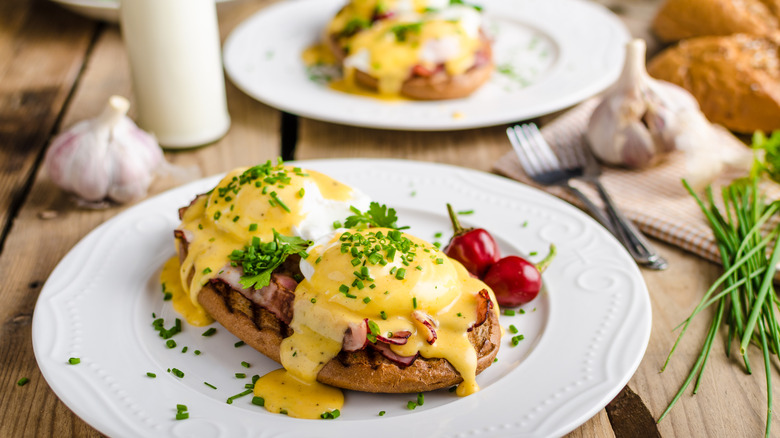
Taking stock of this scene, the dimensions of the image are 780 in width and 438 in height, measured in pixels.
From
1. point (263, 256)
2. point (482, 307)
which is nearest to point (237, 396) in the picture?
point (263, 256)

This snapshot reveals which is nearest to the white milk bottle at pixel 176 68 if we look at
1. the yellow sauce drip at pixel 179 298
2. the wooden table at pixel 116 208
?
the wooden table at pixel 116 208

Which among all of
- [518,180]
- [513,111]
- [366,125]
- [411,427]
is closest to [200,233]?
[411,427]

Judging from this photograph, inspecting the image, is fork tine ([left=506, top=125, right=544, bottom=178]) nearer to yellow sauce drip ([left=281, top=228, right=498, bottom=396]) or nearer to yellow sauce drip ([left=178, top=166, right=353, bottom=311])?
yellow sauce drip ([left=178, top=166, right=353, bottom=311])

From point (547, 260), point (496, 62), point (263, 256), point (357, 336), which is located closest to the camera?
point (357, 336)

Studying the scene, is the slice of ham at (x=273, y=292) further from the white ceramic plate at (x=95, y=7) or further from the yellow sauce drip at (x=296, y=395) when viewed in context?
the white ceramic plate at (x=95, y=7)

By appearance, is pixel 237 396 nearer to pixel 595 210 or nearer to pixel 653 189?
pixel 595 210

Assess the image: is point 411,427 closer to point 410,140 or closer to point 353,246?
point 353,246
